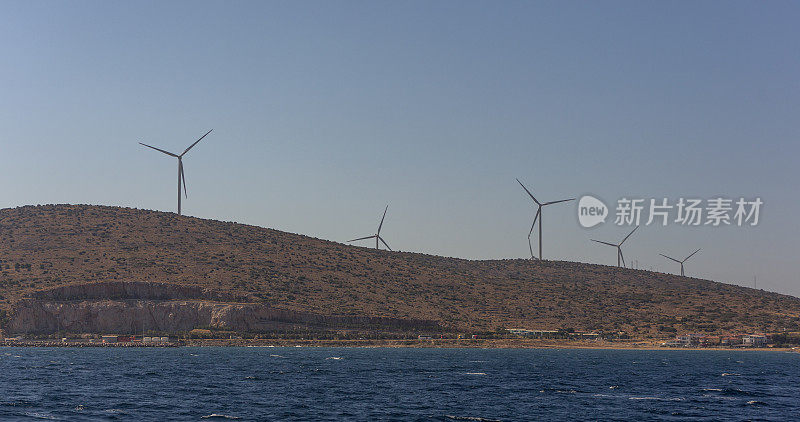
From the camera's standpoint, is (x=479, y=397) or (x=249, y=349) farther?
(x=249, y=349)

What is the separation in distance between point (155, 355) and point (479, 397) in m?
89.5

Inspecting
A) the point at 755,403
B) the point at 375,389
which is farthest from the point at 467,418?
the point at 755,403

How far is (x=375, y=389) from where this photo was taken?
102 m

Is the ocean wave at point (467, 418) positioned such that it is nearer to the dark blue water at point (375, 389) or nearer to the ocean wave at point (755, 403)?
the dark blue water at point (375, 389)

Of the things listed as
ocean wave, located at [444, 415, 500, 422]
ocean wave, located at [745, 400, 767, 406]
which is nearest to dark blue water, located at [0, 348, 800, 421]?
ocean wave, located at [745, 400, 767, 406]

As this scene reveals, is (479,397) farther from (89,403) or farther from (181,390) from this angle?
(89,403)

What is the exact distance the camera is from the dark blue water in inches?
3113

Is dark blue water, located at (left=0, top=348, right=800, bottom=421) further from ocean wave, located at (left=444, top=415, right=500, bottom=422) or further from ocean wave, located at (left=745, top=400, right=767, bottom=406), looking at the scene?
ocean wave, located at (left=444, top=415, right=500, bottom=422)

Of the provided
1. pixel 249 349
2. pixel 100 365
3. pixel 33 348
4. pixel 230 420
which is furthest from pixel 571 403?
pixel 33 348

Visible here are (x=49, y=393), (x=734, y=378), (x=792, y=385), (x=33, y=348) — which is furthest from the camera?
(x=33, y=348)

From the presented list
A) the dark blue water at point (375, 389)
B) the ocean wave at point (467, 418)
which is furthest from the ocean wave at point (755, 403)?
the ocean wave at point (467, 418)

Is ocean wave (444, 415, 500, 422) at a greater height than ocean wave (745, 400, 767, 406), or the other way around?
ocean wave (444, 415, 500, 422)

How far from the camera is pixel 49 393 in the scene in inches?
3521

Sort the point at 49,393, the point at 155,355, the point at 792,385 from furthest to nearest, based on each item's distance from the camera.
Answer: the point at 155,355 → the point at 792,385 → the point at 49,393
